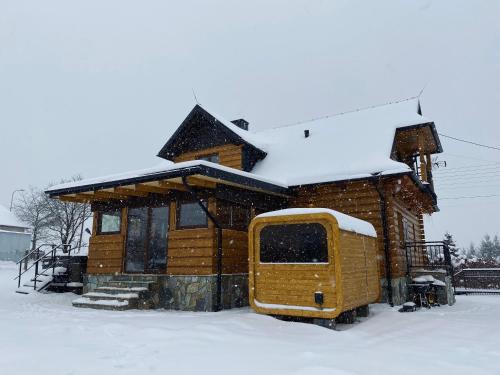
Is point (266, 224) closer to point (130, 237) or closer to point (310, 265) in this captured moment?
point (310, 265)

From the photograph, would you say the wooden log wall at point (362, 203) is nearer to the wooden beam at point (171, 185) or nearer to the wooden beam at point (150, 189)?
the wooden beam at point (171, 185)

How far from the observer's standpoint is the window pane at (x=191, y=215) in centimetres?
1030

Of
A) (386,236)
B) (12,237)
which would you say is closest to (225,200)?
(386,236)

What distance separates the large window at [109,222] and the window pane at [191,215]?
2686 mm

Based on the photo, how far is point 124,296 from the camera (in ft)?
31.9

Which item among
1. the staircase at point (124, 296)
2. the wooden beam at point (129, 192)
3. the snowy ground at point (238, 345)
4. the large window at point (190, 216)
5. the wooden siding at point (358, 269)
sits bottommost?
the snowy ground at point (238, 345)

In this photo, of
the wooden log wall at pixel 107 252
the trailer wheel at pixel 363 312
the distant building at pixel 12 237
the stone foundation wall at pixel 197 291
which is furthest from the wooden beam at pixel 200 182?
the distant building at pixel 12 237

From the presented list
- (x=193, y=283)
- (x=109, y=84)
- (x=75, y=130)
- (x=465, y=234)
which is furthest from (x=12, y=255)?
(x=465, y=234)

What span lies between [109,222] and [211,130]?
198 inches

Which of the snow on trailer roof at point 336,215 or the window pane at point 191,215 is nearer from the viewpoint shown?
the snow on trailer roof at point 336,215

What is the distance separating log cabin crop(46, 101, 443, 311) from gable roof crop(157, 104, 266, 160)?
0.17 ft

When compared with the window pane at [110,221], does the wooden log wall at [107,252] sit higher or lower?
lower

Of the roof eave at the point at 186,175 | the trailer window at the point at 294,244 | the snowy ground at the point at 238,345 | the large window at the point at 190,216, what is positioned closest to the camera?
the snowy ground at the point at 238,345

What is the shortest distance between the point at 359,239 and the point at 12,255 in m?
40.0
